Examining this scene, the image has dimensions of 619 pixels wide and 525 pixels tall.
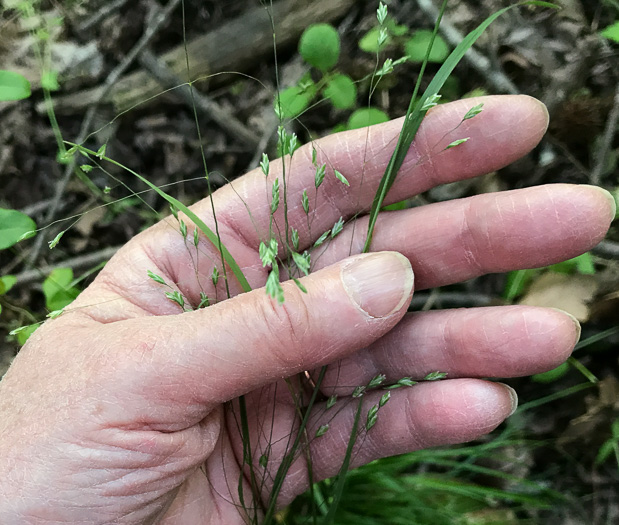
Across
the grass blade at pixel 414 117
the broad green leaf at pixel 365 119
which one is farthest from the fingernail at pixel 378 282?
the broad green leaf at pixel 365 119

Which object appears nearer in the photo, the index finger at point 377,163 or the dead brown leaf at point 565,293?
the index finger at point 377,163

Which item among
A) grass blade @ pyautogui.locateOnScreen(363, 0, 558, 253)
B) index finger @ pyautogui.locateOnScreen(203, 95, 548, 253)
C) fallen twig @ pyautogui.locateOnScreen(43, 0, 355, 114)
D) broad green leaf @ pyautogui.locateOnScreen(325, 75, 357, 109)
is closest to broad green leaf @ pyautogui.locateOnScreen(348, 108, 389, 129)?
broad green leaf @ pyautogui.locateOnScreen(325, 75, 357, 109)

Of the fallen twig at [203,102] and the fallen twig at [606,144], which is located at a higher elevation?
the fallen twig at [203,102]

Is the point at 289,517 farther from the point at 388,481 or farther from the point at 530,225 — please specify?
the point at 530,225

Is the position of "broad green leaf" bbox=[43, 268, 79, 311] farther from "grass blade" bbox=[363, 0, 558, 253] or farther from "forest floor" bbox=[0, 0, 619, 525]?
"grass blade" bbox=[363, 0, 558, 253]

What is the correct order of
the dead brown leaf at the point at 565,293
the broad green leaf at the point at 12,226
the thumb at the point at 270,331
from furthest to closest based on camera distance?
the dead brown leaf at the point at 565,293
the broad green leaf at the point at 12,226
the thumb at the point at 270,331

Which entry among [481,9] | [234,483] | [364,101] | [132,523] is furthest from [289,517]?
[481,9]

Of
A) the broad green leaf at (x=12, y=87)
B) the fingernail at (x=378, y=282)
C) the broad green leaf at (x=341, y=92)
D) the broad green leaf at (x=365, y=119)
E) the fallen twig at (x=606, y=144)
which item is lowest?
the fallen twig at (x=606, y=144)

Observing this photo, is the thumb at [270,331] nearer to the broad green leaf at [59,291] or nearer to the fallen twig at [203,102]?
the broad green leaf at [59,291]
